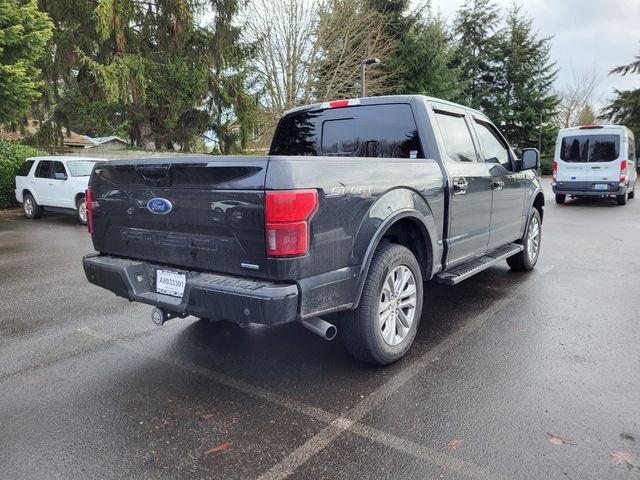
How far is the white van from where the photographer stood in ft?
48.5

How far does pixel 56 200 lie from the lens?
12.1 meters

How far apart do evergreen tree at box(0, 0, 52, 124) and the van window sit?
15.3m

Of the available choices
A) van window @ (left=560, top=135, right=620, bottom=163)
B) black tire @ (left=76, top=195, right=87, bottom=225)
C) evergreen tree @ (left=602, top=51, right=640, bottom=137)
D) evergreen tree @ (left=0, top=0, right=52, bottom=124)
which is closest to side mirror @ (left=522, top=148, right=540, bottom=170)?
black tire @ (left=76, top=195, right=87, bottom=225)

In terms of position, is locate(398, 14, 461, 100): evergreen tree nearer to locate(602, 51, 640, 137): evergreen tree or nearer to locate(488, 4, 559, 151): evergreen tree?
locate(488, 4, 559, 151): evergreen tree

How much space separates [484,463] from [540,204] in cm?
512

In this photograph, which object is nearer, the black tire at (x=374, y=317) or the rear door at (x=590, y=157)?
the black tire at (x=374, y=317)

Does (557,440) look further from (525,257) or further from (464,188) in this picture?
(525,257)

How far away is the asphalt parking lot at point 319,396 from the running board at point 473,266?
18.3 inches

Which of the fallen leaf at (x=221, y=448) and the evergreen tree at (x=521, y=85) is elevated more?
the evergreen tree at (x=521, y=85)

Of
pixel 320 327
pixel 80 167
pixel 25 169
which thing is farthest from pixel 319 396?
pixel 25 169

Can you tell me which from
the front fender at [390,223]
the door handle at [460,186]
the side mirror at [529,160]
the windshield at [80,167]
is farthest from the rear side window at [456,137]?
the windshield at [80,167]

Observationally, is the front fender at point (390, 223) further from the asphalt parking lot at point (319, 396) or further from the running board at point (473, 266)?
the asphalt parking lot at point (319, 396)

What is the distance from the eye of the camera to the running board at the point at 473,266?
13.8 feet

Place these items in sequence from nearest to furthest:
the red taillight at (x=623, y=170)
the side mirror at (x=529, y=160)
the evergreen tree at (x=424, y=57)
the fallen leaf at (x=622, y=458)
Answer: the fallen leaf at (x=622, y=458)
the side mirror at (x=529, y=160)
the red taillight at (x=623, y=170)
the evergreen tree at (x=424, y=57)
